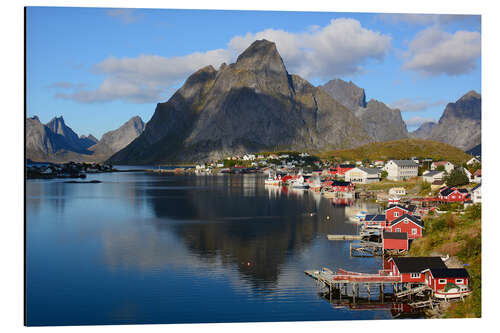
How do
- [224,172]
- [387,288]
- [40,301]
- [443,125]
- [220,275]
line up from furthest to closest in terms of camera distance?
[224,172] → [443,125] → [220,275] → [387,288] → [40,301]

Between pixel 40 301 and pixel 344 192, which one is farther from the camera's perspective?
pixel 344 192

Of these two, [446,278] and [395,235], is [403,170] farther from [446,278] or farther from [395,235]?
[446,278]

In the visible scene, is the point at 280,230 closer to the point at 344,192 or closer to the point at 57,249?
the point at 57,249

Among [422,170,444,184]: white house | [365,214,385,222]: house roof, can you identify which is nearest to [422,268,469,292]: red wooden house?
[365,214,385,222]: house roof

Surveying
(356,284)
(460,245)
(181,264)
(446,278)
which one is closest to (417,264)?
(446,278)

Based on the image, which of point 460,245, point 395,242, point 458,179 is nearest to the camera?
point 460,245
